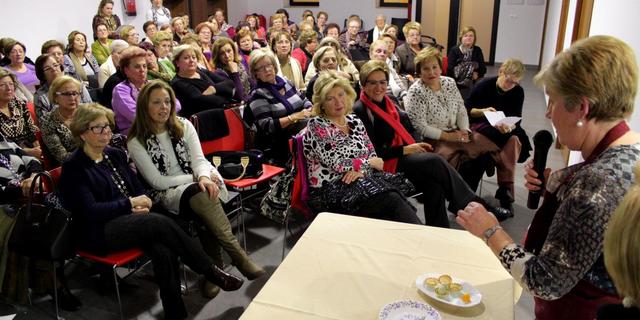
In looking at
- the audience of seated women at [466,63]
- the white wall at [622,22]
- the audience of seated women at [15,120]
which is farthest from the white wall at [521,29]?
the audience of seated women at [15,120]

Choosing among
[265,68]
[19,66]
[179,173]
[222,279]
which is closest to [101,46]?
[19,66]

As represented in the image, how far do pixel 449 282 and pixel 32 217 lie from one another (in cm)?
201

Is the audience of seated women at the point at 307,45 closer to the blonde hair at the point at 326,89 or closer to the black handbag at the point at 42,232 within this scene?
the blonde hair at the point at 326,89

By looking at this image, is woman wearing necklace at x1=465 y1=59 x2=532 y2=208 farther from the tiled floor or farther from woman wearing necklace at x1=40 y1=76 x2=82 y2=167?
woman wearing necklace at x1=40 y1=76 x2=82 y2=167

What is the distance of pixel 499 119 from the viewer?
377cm

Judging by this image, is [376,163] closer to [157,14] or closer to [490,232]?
[490,232]

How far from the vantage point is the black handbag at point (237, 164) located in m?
3.29

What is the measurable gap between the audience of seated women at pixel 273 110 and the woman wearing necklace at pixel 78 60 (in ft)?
8.48

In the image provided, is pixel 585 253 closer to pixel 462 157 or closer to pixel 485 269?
pixel 485 269

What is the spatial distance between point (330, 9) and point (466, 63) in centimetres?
671

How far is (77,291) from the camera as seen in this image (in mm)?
2869

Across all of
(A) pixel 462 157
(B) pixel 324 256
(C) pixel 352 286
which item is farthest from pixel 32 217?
(A) pixel 462 157

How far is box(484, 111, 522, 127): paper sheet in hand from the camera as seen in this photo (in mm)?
3687

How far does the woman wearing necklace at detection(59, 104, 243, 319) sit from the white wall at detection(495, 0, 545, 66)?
10042mm
